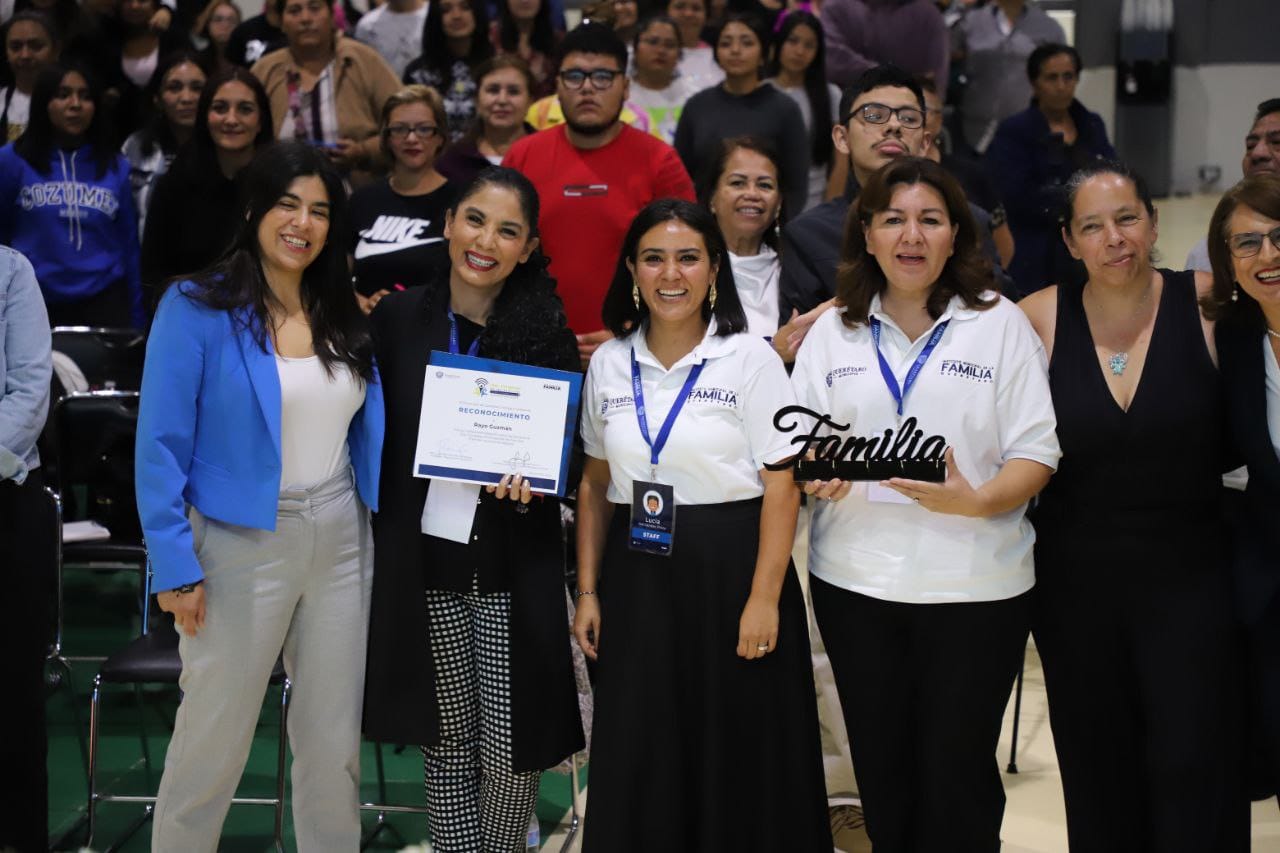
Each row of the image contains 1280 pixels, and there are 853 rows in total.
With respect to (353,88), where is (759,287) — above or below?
below

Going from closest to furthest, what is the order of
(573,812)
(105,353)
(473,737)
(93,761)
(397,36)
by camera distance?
1. (473,737)
2. (93,761)
3. (573,812)
4. (105,353)
5. (397,36)

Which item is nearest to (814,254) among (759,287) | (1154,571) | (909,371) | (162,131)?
(759,287)

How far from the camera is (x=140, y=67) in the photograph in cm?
745

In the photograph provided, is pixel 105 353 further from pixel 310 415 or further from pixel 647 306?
pixel 647 306

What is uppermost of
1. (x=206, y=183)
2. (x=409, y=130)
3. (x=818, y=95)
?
(x=818, y=95)

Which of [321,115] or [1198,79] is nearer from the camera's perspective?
[321,115]

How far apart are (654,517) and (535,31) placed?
455 centimetres

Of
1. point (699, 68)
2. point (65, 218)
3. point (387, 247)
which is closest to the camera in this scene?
point (387, 247)

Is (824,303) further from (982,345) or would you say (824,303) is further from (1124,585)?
(1124,585)

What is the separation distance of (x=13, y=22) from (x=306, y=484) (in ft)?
15.4

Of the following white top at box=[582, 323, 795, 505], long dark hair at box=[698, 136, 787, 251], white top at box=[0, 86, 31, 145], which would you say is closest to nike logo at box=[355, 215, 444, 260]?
long dark hair at box=[698, 136, 787, 251]

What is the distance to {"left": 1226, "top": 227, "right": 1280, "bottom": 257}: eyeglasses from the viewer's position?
3.17 m

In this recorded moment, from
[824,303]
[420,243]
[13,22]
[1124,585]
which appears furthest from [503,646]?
[13,22]

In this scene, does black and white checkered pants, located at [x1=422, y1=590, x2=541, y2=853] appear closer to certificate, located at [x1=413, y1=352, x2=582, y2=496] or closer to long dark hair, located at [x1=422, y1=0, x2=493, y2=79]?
certificate, located at [x1=413, y1=352, x2=582, y2=496]
